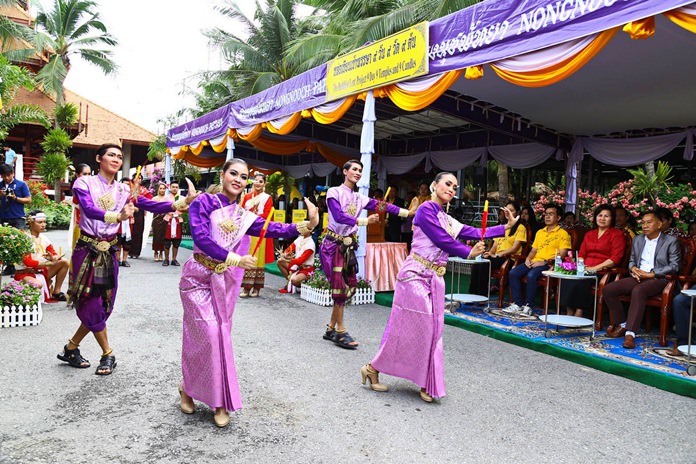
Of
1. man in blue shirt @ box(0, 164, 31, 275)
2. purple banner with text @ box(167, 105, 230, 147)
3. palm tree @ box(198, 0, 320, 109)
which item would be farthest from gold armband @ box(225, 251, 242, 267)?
palm tree @ box(198, 0, 320, 109)

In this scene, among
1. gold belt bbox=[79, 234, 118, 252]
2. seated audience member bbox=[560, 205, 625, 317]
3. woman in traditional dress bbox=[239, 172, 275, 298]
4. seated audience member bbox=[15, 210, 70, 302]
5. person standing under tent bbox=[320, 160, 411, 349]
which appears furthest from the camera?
woman in traditional dress bbox=[239, 172, 275, 298]

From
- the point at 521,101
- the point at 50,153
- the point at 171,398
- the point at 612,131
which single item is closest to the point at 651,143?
the point at 612,131

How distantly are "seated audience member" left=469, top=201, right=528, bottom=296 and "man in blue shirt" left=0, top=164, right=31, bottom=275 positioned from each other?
6.77 meters

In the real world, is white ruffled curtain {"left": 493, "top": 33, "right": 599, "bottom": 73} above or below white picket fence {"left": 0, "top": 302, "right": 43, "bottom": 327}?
above

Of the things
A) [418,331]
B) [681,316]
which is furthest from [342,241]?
[681,316]

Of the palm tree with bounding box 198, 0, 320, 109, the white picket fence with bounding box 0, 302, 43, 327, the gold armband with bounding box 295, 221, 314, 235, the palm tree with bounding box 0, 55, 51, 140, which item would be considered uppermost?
the palm tree with bounding box 198, 0, 320, 109

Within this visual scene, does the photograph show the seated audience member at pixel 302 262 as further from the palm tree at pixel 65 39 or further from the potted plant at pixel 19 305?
the palm tree at pixel 65 39

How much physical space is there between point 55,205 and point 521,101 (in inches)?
732

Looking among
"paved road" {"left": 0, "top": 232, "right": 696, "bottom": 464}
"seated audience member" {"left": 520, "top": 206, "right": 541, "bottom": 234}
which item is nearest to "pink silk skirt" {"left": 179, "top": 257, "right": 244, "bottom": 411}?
"paved road" {"left": 0, "top": 232, "right": 696, "bottom": 464}

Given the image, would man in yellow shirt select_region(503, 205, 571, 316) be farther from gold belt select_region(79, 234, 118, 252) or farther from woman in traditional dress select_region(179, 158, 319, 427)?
gold belt select_region(79, 234, 118, 252)

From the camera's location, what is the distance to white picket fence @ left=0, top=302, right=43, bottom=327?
5504mm

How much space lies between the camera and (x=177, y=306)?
22.9 feet

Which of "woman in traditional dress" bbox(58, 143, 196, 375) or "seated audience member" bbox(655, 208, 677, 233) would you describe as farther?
"seated audience member" bbox(655, 208, 677, 233)

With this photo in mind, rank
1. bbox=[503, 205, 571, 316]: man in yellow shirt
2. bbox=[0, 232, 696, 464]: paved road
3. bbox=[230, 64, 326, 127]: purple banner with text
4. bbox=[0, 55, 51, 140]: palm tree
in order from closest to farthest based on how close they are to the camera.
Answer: bbox=[0, 232, 696, 464]: paved road → bbox=[503, 205, 571, 316]: man in yellow shirt → bbox=[230, 64, 326, 127]: purple banner with text → bbox=[0, 55, 51, 140]: palm tree
